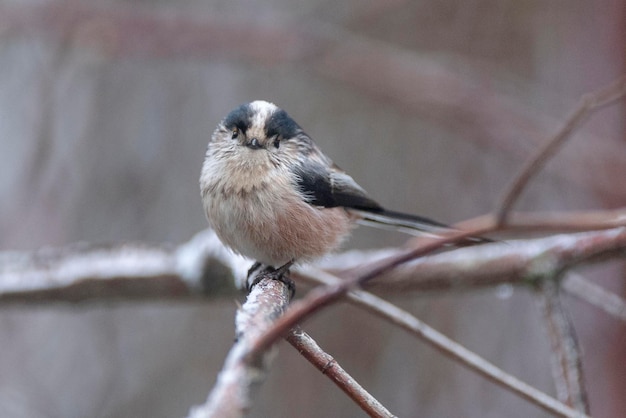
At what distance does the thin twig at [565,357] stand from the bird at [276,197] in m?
0.42

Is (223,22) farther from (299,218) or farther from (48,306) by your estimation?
(299,218)

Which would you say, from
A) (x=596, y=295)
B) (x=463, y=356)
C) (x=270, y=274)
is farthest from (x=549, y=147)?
(x=596, y=295)

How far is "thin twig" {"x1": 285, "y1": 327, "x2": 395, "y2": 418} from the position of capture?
121 centimetres

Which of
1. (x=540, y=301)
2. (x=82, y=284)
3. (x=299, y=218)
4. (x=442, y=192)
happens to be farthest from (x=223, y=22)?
(x=540, y=301)

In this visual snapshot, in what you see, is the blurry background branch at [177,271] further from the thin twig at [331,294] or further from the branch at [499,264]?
the thin twig at [331,294]

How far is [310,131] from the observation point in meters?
4.77

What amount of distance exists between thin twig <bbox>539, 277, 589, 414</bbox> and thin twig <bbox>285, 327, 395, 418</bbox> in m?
0.78

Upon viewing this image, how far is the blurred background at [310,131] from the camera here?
4078 millimetres

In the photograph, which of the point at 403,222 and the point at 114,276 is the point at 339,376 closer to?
the point at 403,222

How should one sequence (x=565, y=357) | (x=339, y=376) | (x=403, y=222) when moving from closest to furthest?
(x=339, y=376)
(x=565, y=357)
(x=403, y=222)

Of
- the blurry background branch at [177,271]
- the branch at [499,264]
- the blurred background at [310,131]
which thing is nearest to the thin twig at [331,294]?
the branch at [499,264]

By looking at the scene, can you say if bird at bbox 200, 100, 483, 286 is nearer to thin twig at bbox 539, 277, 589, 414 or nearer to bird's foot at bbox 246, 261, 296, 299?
bird's foot at bbox 246, 261, 296, 299

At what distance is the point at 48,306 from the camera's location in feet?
9.95

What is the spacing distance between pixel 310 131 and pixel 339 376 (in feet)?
11.9
